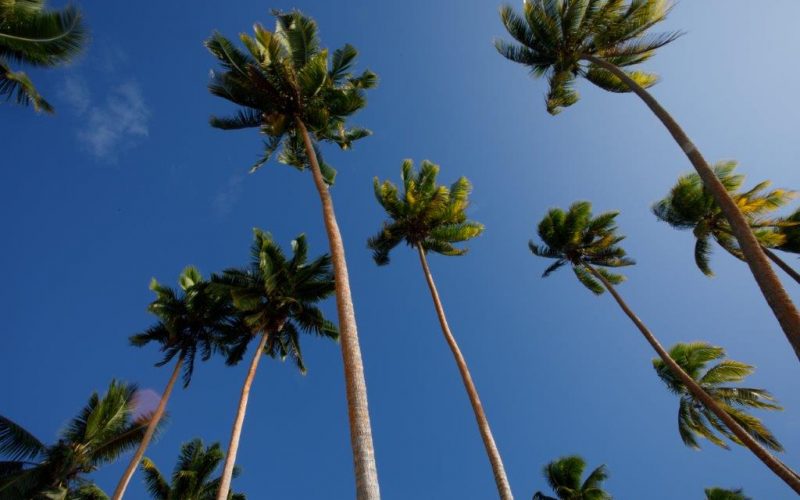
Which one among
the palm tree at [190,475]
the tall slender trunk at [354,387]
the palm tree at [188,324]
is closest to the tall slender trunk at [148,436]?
the palm tree at [188,324]

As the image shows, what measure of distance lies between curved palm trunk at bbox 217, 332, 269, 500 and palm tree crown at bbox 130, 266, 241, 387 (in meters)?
2.50

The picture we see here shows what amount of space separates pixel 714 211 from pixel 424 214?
12.0m

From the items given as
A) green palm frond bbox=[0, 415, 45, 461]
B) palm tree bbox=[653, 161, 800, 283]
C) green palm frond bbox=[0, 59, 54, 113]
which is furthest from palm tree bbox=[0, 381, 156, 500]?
palm tree bbox=[653, 161, 800, 283]

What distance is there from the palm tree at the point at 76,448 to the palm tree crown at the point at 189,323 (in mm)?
2730

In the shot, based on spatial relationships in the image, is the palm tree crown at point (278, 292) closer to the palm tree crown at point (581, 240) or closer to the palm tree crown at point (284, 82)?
the palm tree crown at point (284, 82)

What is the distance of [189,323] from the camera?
20.4 meters

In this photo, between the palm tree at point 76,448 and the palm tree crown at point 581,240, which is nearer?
the palm tree at point 76,448

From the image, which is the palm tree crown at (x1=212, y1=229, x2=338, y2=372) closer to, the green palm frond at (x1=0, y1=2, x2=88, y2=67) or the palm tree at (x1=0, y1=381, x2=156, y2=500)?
the palm tree at (x1=0, y1=381, x2=156, y2=500)

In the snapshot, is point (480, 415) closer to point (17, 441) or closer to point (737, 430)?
point (737, 430)

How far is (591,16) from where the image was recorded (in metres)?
14.2

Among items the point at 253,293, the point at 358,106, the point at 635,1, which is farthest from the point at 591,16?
the point at 253,293

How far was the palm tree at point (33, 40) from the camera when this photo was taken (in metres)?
11.1

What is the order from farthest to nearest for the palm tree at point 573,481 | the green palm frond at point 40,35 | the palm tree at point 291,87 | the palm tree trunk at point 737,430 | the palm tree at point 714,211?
the palm tree at point 573,481
the palm tree at point 714,211
the palm tree at point 291,87
the palm tree trunk at point 737,430
the green palm frond at point 40,35

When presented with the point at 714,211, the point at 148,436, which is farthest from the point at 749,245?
the point at 148,436
